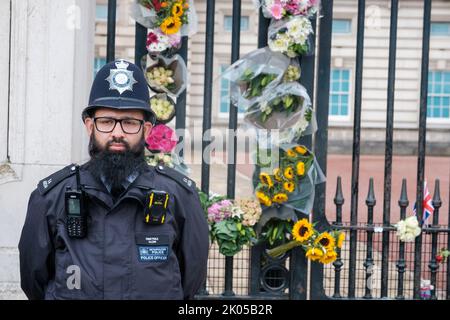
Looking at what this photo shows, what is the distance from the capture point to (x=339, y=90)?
2095cm

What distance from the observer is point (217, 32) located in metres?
18.5

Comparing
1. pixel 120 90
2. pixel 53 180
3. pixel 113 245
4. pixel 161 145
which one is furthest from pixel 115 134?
pixel 161 145

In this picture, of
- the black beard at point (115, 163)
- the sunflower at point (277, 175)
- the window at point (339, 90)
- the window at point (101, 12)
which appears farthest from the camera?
the window at point (339, 90)

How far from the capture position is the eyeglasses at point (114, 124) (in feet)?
9.92

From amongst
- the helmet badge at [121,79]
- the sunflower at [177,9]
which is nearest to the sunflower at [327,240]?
the sunflower at [177,9]

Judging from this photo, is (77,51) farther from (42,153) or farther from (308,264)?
(308,264)

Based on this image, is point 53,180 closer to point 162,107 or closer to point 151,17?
point 162,107

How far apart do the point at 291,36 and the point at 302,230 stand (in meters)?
1.32

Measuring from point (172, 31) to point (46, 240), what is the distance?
7.55 feet

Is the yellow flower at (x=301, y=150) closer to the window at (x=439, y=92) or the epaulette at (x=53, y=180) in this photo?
the epaulette at (x=53, y=180)

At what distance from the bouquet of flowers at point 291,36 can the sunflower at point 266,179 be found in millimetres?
840

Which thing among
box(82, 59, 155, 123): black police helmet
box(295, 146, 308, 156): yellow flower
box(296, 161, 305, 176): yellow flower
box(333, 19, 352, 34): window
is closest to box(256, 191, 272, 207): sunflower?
box(296, 161, 305, 176): yellow flower

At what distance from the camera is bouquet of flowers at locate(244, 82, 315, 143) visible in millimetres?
4992

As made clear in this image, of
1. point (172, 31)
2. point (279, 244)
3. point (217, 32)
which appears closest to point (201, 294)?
point (279, 244)
